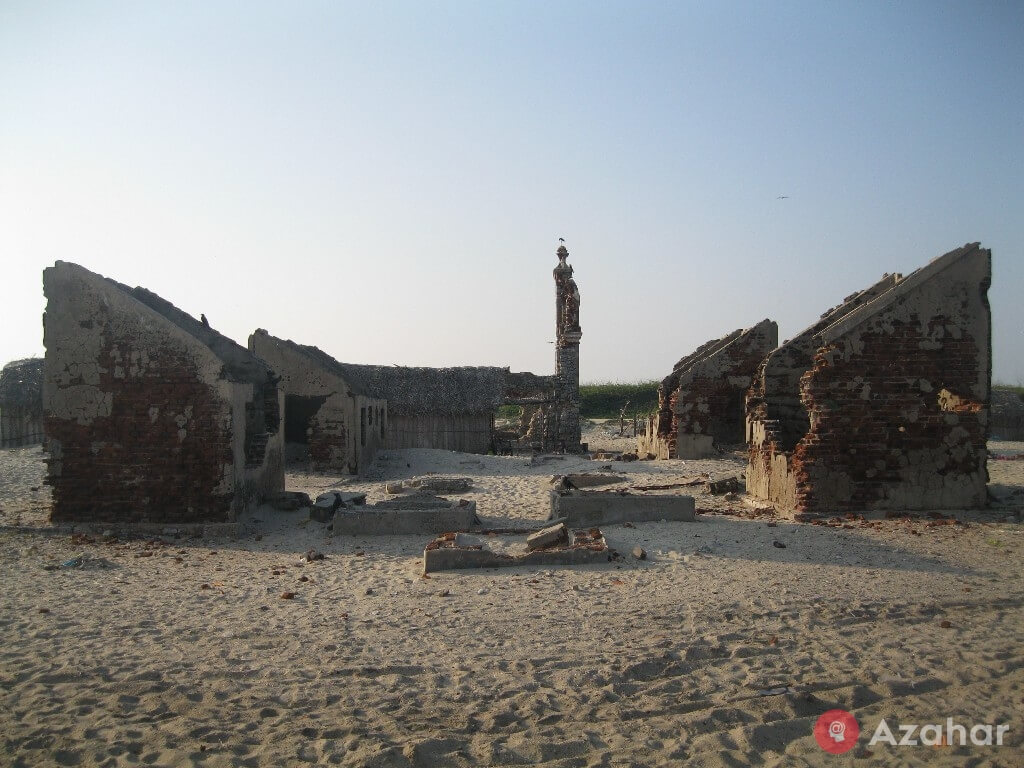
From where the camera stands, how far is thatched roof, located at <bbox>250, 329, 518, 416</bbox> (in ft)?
82.3

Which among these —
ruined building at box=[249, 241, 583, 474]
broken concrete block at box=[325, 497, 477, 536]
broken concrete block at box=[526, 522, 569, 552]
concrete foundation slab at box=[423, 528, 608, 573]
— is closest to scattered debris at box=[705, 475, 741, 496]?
broken concrete block at box=[325, 497, 477, 536]

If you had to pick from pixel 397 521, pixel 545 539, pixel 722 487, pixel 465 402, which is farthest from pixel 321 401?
pixel 545 539

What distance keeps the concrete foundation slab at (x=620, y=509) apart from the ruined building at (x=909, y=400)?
174 cm

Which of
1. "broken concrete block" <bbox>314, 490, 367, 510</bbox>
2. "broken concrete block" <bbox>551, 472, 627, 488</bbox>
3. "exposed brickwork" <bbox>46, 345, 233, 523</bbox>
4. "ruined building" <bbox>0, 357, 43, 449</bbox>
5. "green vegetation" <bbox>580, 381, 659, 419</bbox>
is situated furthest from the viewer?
"green vegetation" <bbox>580, 381, 659, 419</bbox>

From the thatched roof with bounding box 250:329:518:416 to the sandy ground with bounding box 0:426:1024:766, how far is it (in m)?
16.4

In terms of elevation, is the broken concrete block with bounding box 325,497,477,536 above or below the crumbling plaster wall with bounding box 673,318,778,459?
below

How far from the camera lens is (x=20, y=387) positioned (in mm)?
21641

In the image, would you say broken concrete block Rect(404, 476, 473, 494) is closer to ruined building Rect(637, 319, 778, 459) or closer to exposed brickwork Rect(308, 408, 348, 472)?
exposed brickwork Rect(308, 408, 348, 472)

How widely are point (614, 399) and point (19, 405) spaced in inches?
1213

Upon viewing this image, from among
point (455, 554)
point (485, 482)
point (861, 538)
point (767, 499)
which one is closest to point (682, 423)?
point (485, 482)

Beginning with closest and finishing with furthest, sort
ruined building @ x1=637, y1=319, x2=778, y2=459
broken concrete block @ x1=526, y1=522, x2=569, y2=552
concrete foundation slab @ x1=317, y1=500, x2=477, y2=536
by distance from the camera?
broken concrete block @ x1=526, y1=522, x2=569, y2=552 < concrete foundation slab @ x1=317, y1=500, x2=477, y2=536 < ruined building @ x1=637, y1=319, x2=778, y2=459

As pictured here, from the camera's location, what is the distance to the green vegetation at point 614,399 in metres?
43.5

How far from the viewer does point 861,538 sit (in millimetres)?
8617

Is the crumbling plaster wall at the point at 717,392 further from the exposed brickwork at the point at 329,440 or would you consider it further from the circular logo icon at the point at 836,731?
the circular logo icon at the point at 836,731
